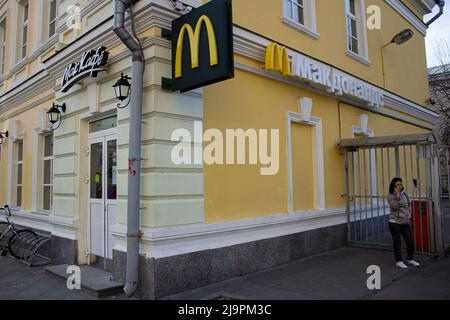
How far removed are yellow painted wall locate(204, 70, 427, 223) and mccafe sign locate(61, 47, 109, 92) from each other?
5.47 feet

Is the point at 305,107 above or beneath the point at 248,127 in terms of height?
above

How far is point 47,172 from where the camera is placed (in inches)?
366

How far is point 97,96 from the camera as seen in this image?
6.57 meters

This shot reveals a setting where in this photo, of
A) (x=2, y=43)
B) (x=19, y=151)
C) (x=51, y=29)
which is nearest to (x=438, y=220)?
(x=51, y=29)

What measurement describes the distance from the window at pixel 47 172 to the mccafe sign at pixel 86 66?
283 cm

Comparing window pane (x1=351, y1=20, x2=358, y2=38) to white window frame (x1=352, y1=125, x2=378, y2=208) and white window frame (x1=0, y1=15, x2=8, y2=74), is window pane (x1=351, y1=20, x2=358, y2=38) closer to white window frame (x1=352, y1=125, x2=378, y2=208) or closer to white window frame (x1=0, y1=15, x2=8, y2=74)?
white window frame (x1=352, y1=125, x2=378, y2=208)

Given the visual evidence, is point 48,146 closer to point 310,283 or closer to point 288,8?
point 288,8

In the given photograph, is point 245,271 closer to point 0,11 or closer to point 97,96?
point 97,96

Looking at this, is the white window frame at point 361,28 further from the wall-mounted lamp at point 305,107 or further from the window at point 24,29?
the window at point 24,29

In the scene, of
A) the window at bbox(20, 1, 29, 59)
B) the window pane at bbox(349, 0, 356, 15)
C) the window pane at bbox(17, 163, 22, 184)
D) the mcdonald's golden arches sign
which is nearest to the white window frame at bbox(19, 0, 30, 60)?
the window at bbox(20, 1, 29, 59)

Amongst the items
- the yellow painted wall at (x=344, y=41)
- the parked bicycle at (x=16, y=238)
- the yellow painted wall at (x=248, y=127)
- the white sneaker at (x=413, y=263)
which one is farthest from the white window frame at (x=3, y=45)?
the white sneaker at (x=413, y=263)

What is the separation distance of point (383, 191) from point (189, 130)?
525cm

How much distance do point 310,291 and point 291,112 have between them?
3542 mm
